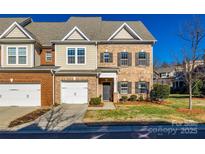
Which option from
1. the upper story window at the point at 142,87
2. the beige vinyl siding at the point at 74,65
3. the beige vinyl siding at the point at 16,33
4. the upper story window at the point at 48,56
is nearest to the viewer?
the beige vinyl siding at the point at 16,33

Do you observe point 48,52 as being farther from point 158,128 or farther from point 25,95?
point 158,128

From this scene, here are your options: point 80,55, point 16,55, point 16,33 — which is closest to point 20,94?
point 16,55

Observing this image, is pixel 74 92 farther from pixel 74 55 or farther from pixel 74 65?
pixel 74 55

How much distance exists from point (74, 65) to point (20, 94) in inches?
223

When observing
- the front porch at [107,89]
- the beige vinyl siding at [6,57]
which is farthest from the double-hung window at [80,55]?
the beige vinyl siding at [6,57]

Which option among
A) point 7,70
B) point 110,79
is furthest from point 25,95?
point 110,79

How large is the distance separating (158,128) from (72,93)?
11172 millimetres

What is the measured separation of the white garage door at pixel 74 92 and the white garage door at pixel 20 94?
2340mm

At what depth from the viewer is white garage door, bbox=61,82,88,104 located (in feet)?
64.7

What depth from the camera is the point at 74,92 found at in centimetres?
1980

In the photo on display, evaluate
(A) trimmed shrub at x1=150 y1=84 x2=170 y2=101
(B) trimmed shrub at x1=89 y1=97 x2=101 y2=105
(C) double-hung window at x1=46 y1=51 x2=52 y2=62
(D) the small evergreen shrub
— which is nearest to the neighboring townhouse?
(C) double-hung window at x1=46 y1=51 x2=52 y2=62

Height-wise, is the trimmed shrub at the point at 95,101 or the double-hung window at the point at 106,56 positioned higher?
the double-hung window at the point at 106,56

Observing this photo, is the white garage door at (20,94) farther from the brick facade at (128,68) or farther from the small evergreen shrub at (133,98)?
the small evergreen shrub at (133,98)

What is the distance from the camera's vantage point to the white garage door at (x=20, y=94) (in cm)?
1859
